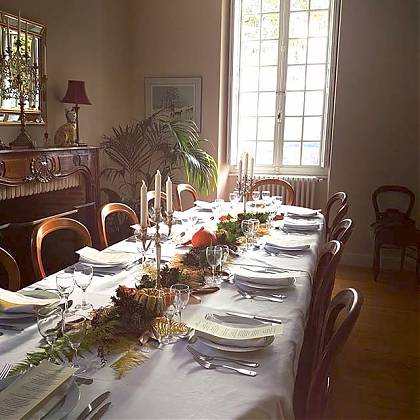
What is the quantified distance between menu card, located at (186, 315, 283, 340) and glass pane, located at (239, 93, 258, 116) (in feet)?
13.3

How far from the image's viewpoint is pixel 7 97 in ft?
10.4

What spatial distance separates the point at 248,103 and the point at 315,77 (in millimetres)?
802

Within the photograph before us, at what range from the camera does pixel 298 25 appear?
15.6 feet

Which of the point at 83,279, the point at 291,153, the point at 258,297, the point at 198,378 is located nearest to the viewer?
the point at 198,378

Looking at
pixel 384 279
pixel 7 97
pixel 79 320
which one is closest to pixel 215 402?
pixel 79 320

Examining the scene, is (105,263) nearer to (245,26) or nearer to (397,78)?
(397,78)

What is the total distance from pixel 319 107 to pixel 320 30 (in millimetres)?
820

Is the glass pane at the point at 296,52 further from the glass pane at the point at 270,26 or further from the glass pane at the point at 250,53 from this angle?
the glass pane at the point at 250,53

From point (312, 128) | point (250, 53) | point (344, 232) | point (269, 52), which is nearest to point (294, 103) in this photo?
point (312, 128)

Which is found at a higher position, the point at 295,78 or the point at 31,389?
the point at 295,78

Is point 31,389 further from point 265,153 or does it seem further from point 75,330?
point 265,153

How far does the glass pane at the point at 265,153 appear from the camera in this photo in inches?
200

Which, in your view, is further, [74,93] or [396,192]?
[396,192]

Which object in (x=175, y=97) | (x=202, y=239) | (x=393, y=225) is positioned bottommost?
(x=393, y=225)
